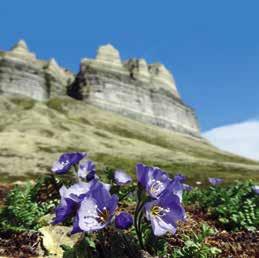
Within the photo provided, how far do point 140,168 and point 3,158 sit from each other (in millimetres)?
102836

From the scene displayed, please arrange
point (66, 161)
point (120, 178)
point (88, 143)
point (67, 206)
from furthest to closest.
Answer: point (88, 143)
point (120, 178)
point (66, 161)
point (67, 206)

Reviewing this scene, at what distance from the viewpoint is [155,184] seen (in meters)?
6.88

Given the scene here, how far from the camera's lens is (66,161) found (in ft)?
30.1

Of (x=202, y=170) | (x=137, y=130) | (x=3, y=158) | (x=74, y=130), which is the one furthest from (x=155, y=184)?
(x=137, y=130)

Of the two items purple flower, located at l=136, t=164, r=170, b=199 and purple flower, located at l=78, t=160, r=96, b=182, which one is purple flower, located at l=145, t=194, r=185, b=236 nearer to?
purple flower, located at l=136, t=164, r=170, b=199

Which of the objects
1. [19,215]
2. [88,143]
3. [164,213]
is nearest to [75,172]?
[19,215]

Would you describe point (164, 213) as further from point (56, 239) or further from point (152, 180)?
point (56, 239)

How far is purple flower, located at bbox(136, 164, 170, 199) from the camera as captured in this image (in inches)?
262

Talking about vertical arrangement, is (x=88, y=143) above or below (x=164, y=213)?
above

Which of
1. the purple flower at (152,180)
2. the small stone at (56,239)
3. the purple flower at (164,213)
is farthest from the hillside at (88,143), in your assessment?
the purple flower at (164,213)

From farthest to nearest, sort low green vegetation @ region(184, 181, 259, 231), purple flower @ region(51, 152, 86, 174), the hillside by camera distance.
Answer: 1. the hillside
2. low green vegetation @ region(184, 181, 259, 231)
3. purple flower @ region(51, 152, 86, 174)

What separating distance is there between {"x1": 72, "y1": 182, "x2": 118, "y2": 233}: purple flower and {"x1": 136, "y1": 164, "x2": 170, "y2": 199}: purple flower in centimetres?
59

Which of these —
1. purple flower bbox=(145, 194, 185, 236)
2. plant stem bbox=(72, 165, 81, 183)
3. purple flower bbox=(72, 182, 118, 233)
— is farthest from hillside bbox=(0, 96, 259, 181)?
purple flower bbox=(72, 182, 118, 233)

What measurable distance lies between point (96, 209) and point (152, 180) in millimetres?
995
